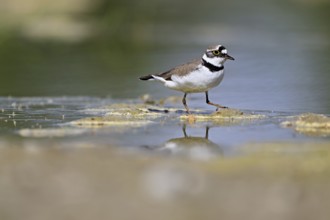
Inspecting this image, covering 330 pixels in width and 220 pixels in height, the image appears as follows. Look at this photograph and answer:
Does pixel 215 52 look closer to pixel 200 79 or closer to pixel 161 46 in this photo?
pixel 200 79

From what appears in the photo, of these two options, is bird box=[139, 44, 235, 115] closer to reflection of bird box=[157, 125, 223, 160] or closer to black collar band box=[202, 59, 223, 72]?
black collar band box=[202, 59, 223, 72]

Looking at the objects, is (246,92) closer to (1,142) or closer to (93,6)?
(1,142)

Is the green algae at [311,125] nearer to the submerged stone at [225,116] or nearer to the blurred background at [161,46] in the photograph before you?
the submerged stone at [225,116]

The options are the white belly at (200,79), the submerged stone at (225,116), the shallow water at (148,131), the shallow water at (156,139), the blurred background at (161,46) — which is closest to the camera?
the shallow water at (156,139)

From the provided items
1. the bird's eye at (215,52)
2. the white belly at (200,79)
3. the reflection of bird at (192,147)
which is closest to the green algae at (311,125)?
the reflection of bird at (192,147)

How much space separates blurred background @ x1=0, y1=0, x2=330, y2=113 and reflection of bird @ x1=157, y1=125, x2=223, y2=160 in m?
2.57

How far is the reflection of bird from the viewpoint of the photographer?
7959 mm

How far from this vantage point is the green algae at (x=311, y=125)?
30.4 ft

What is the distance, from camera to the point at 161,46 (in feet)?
67.5

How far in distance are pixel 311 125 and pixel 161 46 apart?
1134 cm

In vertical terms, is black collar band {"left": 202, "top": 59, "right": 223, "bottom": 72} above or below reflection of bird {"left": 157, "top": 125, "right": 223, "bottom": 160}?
above

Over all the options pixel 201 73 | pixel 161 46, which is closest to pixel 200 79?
pixel 201 73

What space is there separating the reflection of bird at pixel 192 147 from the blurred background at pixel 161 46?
101 inches

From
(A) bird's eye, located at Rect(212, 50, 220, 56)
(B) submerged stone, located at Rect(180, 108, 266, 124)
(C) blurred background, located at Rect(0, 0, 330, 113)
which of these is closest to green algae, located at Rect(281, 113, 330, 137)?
(B) submerged stone, located at Rect(180, 108, 266, 124)
